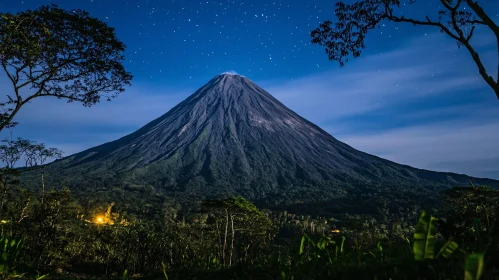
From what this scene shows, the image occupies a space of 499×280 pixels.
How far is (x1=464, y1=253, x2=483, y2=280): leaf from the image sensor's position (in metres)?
2.16

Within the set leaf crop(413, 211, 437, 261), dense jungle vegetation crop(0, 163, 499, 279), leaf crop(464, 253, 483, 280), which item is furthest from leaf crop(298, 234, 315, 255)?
leaf crop(464, 253, 483, 280)

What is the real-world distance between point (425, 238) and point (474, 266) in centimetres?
149

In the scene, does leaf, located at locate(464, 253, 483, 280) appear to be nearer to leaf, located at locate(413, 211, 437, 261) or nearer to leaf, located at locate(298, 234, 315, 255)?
leaf, located at locate(413, 211, 437, 261)

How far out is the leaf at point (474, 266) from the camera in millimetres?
2158

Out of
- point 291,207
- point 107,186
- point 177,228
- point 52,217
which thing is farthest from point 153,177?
point 52,217

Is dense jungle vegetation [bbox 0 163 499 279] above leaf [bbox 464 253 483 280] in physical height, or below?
below

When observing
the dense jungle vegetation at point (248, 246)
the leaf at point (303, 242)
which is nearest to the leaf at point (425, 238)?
the dense jungle vegetation at point (248, 246)

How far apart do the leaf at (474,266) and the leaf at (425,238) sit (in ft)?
3.95

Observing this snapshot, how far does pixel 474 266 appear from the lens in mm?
2176

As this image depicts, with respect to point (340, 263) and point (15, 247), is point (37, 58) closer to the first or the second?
point (15, 247)

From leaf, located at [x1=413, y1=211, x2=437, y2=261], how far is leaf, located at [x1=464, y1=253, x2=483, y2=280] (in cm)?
120

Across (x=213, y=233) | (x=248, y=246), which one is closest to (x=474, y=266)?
(x=248, y=246)

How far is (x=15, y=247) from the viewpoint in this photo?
6750 millimetres

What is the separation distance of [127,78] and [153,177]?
19020cm
